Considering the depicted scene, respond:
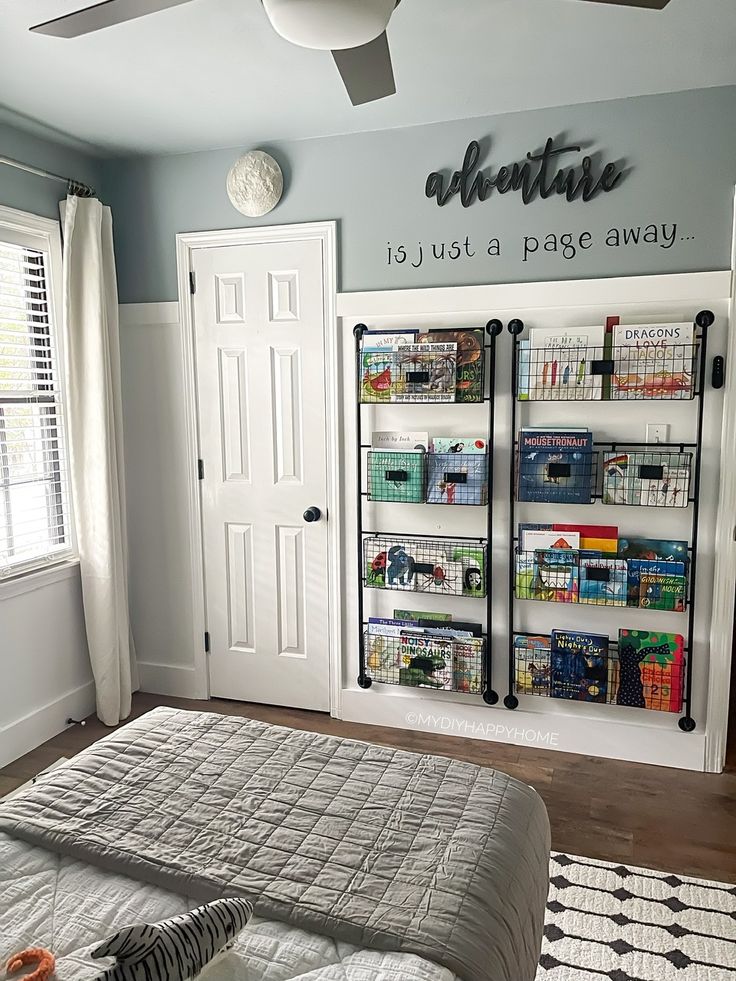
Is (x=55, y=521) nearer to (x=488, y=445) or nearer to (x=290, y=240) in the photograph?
(x=290, y=240)

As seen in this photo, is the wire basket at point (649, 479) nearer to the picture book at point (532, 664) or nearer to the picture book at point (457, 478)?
the picture book at point (457, 478)

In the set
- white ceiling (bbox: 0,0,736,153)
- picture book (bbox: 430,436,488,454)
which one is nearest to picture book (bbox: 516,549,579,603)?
picture book (bbox: 430,436,488,454)

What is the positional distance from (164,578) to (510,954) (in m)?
2.79

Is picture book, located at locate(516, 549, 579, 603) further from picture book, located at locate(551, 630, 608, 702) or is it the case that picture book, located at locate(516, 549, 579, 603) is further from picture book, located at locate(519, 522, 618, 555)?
picture book, located at locate(551, 630, 608, 702)

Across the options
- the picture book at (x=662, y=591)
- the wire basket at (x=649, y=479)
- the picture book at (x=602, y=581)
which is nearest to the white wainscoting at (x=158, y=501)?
the picture book at (x=602, y=581)

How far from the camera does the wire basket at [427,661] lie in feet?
10.5

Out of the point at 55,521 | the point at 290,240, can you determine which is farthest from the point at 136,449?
the point at 290,240

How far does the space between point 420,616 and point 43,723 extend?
1739mm

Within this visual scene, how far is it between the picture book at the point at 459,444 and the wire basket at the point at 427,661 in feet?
2.59

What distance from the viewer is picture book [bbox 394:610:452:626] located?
10.9 feet

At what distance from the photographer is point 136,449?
3.79 m

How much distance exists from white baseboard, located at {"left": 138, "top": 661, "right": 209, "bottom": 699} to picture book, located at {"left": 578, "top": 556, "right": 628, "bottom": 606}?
6.40 feet

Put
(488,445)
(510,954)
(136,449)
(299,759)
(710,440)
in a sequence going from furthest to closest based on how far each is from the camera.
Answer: (136,449) → (488,445) → (710,440) → (299,759) → (510,954)

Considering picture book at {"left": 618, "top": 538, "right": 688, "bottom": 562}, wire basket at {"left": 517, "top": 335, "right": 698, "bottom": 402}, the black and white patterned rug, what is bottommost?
the black and white patterned rug
